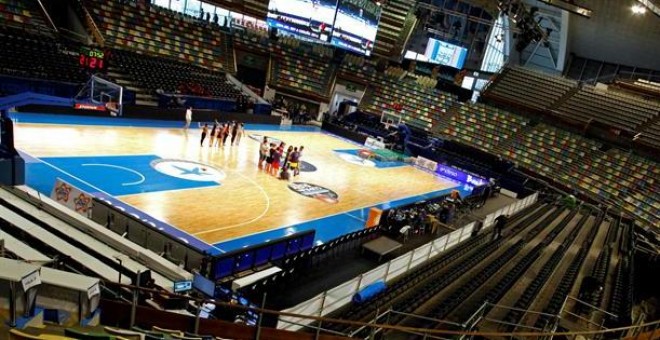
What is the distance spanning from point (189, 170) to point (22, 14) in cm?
1633

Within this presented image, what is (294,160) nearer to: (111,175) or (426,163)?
(111,175)

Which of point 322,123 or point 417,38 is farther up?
point 417,38

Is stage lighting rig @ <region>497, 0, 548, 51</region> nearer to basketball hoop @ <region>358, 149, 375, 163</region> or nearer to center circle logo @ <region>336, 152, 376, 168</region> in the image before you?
basketball hoop @ <region>358, 149, 375, 163</region>

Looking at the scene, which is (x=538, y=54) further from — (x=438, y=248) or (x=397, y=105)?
(x=438, y=248)

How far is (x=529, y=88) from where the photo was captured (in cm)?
4038

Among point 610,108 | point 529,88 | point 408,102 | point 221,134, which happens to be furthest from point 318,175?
point 529,88

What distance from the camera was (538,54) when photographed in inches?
1961

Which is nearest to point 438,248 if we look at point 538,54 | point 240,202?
point 240,202

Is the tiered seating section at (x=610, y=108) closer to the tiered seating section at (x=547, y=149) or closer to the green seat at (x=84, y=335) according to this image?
the tiered seating section at (x=547, y=149)

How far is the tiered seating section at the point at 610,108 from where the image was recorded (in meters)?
33.5

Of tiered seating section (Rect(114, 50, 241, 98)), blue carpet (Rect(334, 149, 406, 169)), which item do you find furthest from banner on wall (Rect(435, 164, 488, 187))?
tiered seating section (Rect(114, 50, 241, 98))

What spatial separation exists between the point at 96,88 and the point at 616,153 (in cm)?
3224

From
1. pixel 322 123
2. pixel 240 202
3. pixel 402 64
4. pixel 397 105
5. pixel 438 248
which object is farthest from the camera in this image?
pixel 402 64

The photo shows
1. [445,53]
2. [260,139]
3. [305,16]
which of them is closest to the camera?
[260,139]
